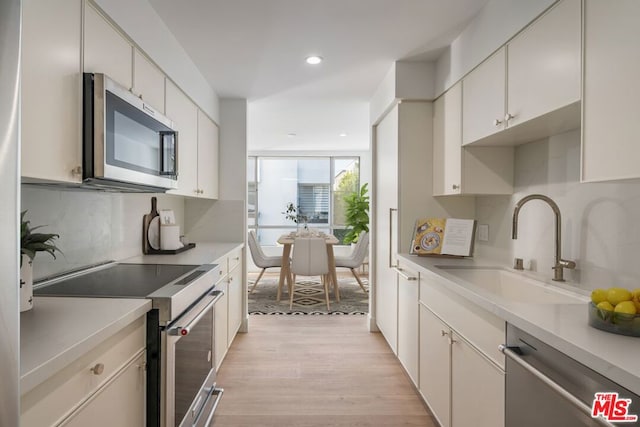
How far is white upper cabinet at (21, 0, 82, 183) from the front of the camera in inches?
42.7

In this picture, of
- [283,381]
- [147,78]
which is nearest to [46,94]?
[147,78]

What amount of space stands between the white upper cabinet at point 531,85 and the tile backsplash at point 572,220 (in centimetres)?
16

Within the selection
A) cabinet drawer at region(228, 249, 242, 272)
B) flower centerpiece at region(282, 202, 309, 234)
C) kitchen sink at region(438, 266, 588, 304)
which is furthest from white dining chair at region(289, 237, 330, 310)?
flower centerpiece at region(282, 202, 309, 234)

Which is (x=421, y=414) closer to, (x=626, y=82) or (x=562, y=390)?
(x=562, y=390)

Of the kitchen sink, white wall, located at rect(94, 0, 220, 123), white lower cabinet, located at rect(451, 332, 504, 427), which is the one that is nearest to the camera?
white lower cabinet, located at rect(451, 332, 504, 427)

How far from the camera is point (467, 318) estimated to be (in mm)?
1573

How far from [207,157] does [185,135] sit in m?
0.61

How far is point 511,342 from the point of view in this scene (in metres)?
1.24

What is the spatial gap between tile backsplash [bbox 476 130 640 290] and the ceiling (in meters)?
0.96

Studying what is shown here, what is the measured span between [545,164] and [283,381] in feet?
7.12

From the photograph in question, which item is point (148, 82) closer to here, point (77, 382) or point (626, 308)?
point (77, 382)

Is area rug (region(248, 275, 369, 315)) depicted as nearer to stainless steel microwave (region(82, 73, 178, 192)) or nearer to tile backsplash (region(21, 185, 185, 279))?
tile backsplash (region(21, 185, 185, 279))

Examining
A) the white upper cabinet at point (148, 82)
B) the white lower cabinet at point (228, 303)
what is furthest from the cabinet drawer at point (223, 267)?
the white upper cabinet at point (148, 82)

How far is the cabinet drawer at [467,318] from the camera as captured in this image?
134 cm
